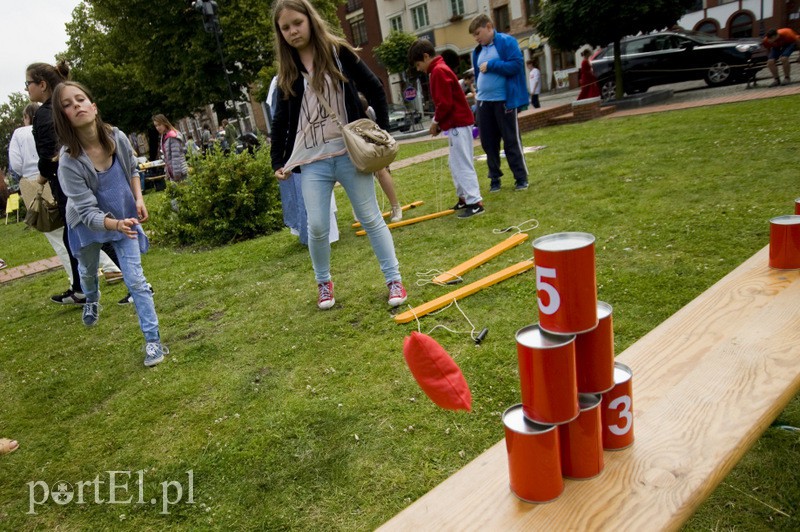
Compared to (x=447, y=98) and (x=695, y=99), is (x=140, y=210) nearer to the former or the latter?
(x=447, y=98)

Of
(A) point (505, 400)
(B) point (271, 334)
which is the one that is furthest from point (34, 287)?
(A) point (505, 400)

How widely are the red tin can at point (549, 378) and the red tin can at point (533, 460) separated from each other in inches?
1.2

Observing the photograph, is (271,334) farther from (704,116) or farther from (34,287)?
(704,116)

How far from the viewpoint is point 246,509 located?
2150mm

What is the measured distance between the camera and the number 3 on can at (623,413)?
1305 millimetres

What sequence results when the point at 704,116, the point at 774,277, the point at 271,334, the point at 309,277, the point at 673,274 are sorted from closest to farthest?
the point at 774,277, the point at 673,274, the point at 271,334, the point at 309,277, the point at 704,116

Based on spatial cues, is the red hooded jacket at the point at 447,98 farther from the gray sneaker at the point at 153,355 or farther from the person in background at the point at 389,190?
the gray sneaker at the point at 153,355

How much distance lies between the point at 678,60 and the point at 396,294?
15064mm

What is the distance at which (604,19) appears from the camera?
13.5m

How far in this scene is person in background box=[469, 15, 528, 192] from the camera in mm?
6062

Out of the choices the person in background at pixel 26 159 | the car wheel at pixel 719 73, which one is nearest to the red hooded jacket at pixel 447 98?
the person in background at pixel 26 159

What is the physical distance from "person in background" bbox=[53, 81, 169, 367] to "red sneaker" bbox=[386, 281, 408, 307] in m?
1.57

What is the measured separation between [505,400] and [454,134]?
3965 millimetres

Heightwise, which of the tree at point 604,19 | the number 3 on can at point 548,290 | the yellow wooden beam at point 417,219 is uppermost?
the tree at point 604,19
